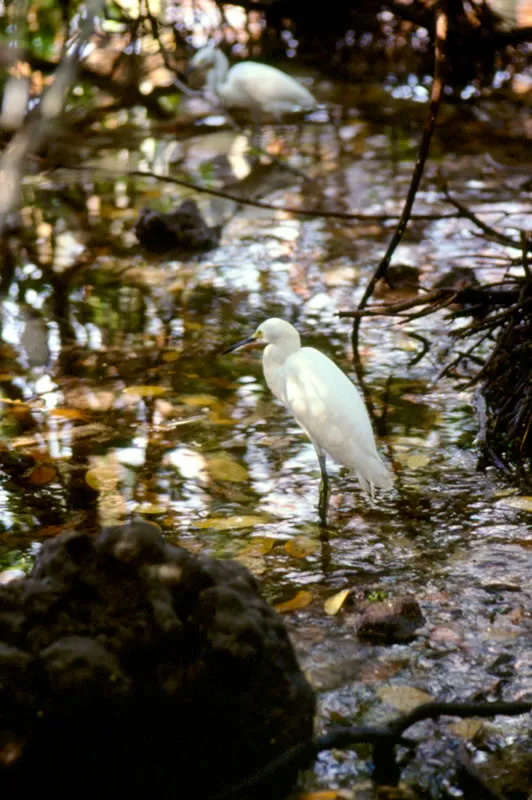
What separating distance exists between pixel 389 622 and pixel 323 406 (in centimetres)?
96

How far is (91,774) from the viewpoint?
1.96m

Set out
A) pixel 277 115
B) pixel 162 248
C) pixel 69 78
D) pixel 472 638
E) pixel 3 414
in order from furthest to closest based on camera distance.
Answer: pixel 277 115 → pixel 162 248 → pixel 3 414 → pixel 472 638 → pixel 69 78

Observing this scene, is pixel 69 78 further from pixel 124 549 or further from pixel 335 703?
pixel 335 703

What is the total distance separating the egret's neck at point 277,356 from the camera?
12.1 ft

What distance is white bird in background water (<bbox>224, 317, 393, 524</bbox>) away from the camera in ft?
11.0

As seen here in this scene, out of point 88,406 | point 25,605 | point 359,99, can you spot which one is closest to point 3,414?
point 88,406

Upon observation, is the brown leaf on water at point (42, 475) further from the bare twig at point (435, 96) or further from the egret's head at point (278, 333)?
the bare twig at point (435, 96)

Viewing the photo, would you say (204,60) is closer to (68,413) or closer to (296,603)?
(68,413)

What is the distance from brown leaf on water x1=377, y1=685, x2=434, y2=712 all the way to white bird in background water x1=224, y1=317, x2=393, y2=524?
3.07ft

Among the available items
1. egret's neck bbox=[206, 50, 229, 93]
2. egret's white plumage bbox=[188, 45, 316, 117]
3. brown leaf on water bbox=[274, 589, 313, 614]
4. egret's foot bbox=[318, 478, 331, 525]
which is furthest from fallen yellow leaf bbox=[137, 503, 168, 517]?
egret's neck bbox=[206, 50, 229, 93]

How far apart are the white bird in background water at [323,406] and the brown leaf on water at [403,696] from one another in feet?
3.07

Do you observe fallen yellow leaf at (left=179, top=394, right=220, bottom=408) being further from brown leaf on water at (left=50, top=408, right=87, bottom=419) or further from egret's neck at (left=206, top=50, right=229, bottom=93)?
egret's neck at (left=206, top=50, right=229, bottom=93)

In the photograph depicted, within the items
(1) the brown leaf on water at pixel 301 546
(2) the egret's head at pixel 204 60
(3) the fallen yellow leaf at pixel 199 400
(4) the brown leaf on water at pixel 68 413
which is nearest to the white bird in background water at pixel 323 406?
(1) the brown leaf on water at pixel 301 546

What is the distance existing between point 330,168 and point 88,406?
15.3ft
